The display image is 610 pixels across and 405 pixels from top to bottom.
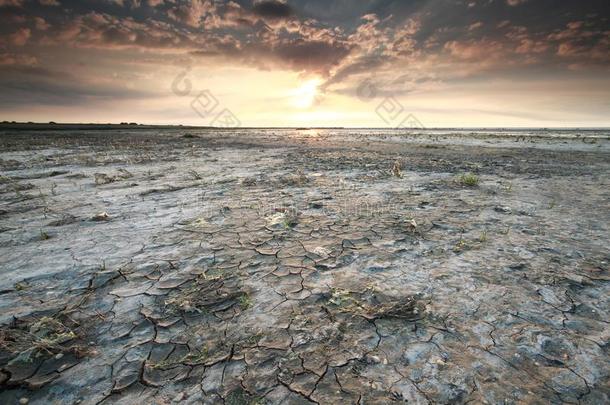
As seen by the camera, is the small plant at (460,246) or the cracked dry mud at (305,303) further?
the small plant at (460,246)

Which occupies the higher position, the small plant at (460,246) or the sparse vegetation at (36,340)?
the small plant at (460,246)

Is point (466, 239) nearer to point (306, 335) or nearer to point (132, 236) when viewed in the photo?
point (306, 335)

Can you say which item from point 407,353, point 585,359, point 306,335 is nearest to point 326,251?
point 306,335

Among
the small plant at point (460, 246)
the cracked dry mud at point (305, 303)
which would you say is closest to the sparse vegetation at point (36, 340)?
the cracked dry mud at point (305, 303)

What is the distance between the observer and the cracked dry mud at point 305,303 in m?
1.98

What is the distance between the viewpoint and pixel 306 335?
95.1 inches

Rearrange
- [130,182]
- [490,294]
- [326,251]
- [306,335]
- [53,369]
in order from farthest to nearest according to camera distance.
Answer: [130,182]
[326,251]
[490,294]
[306,335]
[53,369]

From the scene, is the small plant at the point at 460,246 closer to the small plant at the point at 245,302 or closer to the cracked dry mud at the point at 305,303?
the cracked dry mud at the point at 305,303

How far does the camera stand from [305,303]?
9.32 feet

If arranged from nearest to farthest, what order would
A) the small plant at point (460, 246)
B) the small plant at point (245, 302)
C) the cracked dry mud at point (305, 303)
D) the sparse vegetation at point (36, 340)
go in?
the cracked dry mud at point (305, 303) → the sparse vegetation at point (36, 340) → the small plant at point (245, 302) → the small plant at point (460, 246)

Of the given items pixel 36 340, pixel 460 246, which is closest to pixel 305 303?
pixel 36 340

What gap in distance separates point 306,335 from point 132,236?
332 centimetres

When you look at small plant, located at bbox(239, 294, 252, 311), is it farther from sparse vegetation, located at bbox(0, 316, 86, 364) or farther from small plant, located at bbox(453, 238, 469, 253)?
small plant, located at bbox(453, 238, 469, 253)

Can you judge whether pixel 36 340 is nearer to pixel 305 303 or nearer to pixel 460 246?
pixel 305 303
